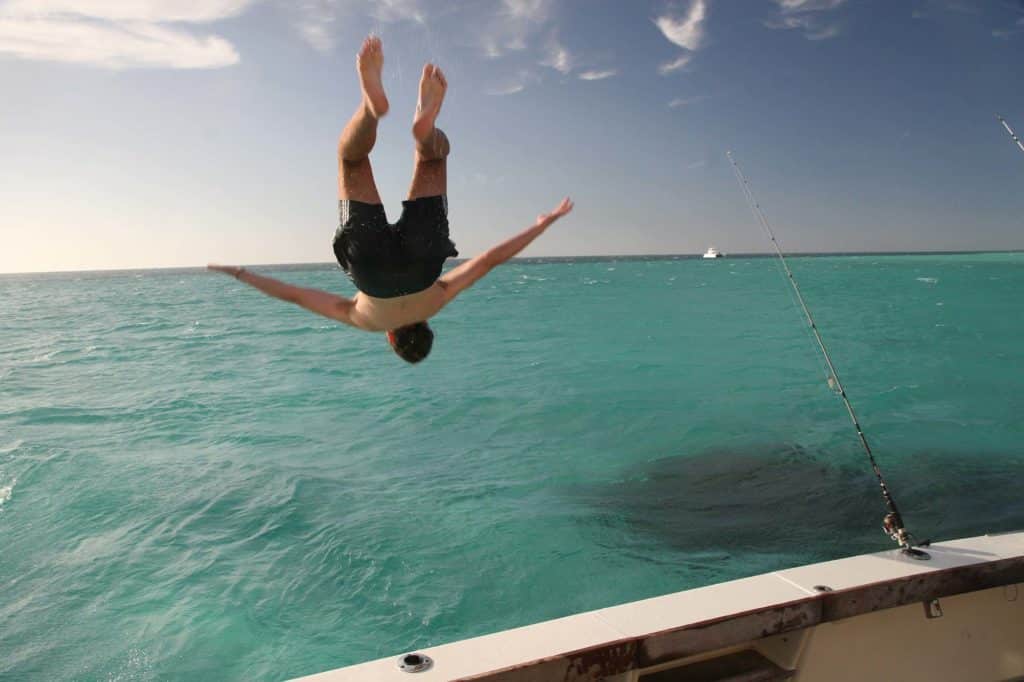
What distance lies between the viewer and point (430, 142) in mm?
3127

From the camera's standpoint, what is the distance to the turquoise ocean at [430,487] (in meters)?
8.03

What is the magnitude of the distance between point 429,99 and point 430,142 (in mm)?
231

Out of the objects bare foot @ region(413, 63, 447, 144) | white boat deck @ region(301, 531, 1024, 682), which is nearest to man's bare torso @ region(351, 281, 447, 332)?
bare foot @ region(413, 63, 447, 144)

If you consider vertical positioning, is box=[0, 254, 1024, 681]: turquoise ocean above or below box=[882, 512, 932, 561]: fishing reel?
below

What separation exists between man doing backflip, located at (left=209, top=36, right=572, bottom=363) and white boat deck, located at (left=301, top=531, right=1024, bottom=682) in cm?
159

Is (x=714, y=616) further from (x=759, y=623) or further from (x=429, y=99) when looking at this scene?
(x=429, y=99)

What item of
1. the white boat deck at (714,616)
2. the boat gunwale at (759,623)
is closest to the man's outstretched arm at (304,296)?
the white boat deck at (714,616)

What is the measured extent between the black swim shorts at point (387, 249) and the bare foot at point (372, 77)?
1.83ft

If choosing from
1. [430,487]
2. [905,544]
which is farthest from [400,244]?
[430,487]

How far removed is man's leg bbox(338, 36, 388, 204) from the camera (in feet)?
8.65

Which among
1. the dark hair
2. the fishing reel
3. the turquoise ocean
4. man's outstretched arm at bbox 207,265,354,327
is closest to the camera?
man's outstretched arm at bbox 207,265,354,327

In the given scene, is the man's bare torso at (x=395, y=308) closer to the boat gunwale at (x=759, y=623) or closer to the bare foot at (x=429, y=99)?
the bare foot at (x=429, y=99)

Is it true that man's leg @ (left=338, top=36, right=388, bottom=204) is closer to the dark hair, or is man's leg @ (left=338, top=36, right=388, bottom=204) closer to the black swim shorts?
the black swim shorts

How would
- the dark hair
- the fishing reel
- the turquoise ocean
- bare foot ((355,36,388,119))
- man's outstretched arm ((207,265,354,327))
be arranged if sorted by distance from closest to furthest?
bare foot ((355,36,388,119)), man's outstretched arm ((207,265,354,327)), the dark hair, the fishing reel, the turquoise ocean
